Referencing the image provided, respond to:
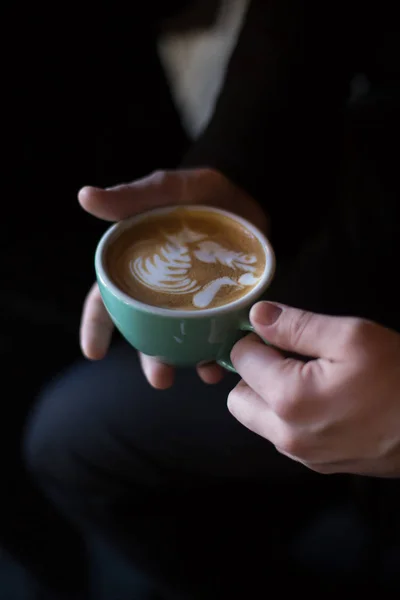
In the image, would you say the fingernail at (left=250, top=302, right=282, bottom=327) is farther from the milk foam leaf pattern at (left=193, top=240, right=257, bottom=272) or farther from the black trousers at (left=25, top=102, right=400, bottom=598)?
the black trousers at (left=25, top=102, right=400, bottom=598)

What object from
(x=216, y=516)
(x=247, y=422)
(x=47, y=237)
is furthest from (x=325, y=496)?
(x=47, y=237)

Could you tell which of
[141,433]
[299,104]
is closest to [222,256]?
[141,433]

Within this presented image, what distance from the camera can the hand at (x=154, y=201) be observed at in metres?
0.62

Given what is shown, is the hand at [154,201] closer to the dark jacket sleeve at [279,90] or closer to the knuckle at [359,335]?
the dark jacket sleeve at [279,90]

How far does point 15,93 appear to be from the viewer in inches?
35.9

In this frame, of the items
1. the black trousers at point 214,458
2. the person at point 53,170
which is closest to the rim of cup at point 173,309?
the black trousers at point 214,458

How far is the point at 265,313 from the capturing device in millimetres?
484

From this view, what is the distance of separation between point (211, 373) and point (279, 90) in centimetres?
41

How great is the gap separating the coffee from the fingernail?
0.06m

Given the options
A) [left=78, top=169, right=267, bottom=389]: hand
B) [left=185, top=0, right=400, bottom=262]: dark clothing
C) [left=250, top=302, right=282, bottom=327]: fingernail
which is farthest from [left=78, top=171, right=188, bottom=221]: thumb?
[left=250, top=302, right=282, bottom=327]: fingernail

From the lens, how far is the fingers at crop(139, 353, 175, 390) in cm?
64

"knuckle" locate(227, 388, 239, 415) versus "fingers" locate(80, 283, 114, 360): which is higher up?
"knuckle" locate(227, 388, 239, 415)

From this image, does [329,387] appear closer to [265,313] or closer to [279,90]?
[265,313]

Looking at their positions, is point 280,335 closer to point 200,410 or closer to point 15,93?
point 200,410
